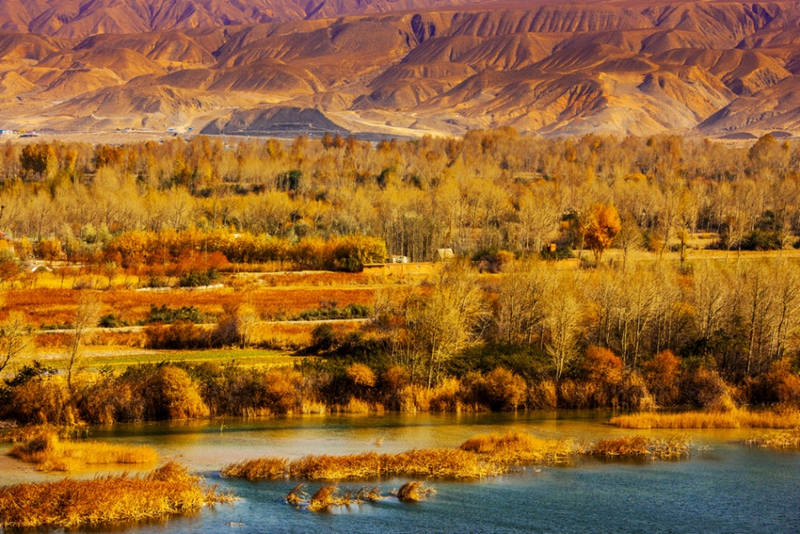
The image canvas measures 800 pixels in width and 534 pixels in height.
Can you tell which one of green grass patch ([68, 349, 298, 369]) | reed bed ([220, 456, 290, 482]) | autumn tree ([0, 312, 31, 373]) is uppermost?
autumn tree ([0, 312, 31, 373])

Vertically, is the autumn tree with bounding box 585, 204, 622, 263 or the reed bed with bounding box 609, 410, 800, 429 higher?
the autumn tree with bounding box 585, 204, 622, 263

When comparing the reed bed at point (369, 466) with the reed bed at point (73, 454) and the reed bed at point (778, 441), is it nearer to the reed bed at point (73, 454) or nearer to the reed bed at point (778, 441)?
the reed bed at point (73, 454)

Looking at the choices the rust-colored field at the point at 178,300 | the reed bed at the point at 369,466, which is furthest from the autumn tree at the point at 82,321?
the reed bed at the point at 369,466

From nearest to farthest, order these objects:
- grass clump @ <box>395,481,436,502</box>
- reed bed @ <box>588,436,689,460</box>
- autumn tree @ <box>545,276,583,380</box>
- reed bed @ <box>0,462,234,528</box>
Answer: reed bed @ <box>0,462,234,528</box> < grass clump @ <box>395,481,436,502</box> < reed bed @ <box>588,436,689,460</box> < autumn tree @ <box>545,276,583,380</box>

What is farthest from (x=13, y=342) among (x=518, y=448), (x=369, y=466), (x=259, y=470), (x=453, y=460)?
(x=518, y=448)

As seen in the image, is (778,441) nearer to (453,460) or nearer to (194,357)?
(453,460)

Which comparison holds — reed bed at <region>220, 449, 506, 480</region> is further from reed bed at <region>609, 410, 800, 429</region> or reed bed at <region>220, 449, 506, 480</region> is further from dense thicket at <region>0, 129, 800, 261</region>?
dense thicket at <region>0, 129, 800, 261</region>

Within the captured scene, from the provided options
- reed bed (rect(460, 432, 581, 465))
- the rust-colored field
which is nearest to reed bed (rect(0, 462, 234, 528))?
reed bed (rect(460, 432, 581, 465))
